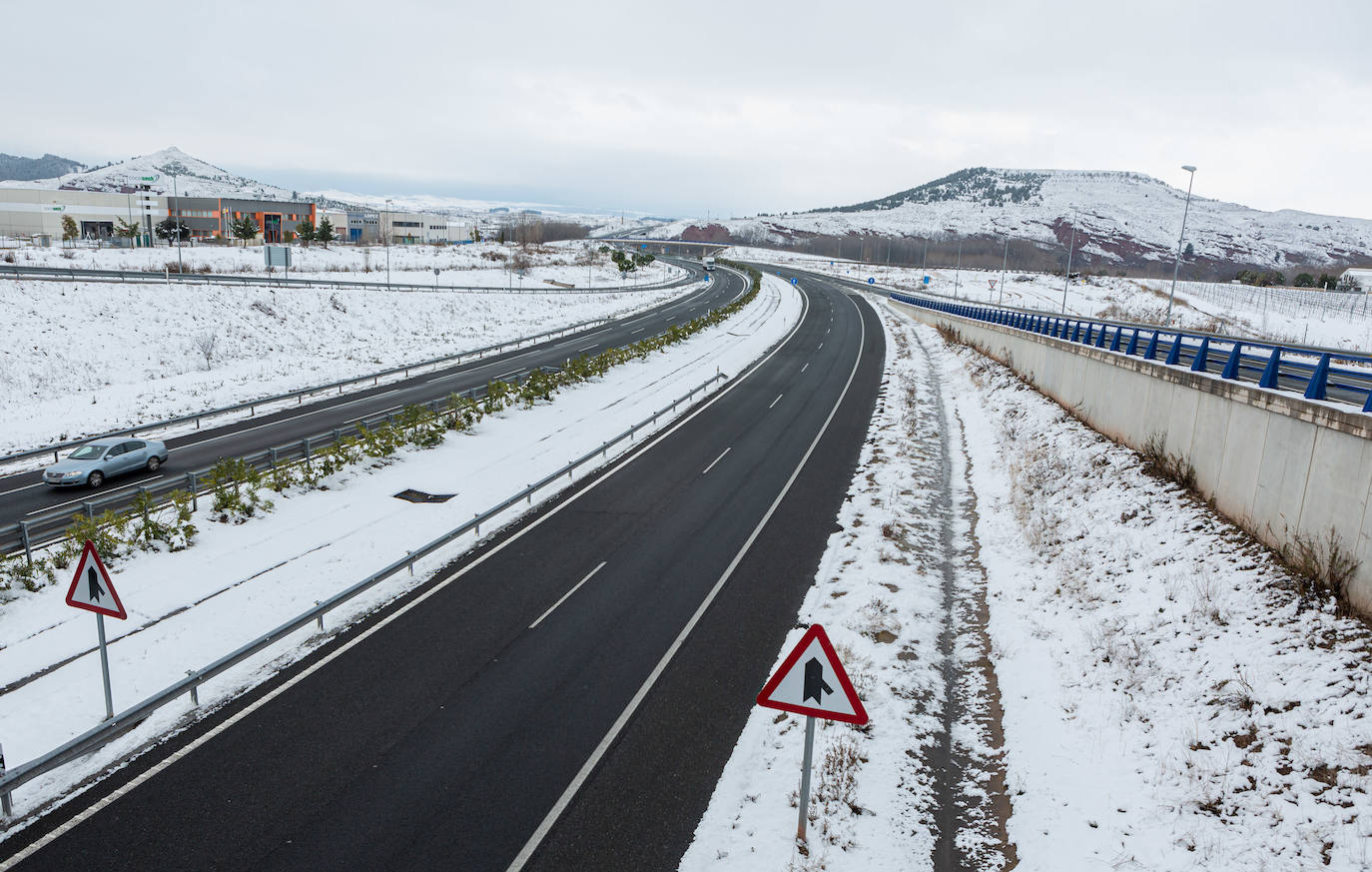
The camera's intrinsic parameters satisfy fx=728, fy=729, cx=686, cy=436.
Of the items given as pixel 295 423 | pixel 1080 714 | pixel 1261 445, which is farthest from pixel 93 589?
pixel 295 423

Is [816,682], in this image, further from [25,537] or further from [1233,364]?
[25,537]

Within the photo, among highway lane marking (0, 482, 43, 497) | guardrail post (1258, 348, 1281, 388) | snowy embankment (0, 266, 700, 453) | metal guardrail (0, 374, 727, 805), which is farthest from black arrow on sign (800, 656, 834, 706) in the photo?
snowy embankment (0, 266, 700, 453)

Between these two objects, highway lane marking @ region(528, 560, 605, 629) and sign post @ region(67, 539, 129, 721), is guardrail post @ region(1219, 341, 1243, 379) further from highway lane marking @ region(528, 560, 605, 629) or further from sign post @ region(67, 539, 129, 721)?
sign post @ region(67, 539, 129, 721)

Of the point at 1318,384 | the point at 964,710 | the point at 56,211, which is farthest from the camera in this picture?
the point at 56,211

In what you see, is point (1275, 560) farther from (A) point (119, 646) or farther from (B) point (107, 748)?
(A) point (119, 646)

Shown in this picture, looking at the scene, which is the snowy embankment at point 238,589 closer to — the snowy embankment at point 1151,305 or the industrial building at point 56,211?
the snowy embankment at point 1151,305

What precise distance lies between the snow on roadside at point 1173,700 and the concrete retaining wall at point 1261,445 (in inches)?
23.3

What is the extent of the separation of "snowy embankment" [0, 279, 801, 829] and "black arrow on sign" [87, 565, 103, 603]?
76.3 inches

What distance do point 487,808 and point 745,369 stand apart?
36.2 metres

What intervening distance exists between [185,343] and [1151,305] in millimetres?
86950

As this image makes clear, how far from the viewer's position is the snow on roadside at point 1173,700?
760 cm

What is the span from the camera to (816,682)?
24.2 feet

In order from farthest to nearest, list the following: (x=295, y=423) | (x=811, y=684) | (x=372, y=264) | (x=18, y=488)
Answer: (x=372, y=264)
(x=295, y=423)
(x=18, y=488)
(x=811, y=684)

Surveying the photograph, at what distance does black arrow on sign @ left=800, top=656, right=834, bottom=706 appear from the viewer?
7363 millimetres
